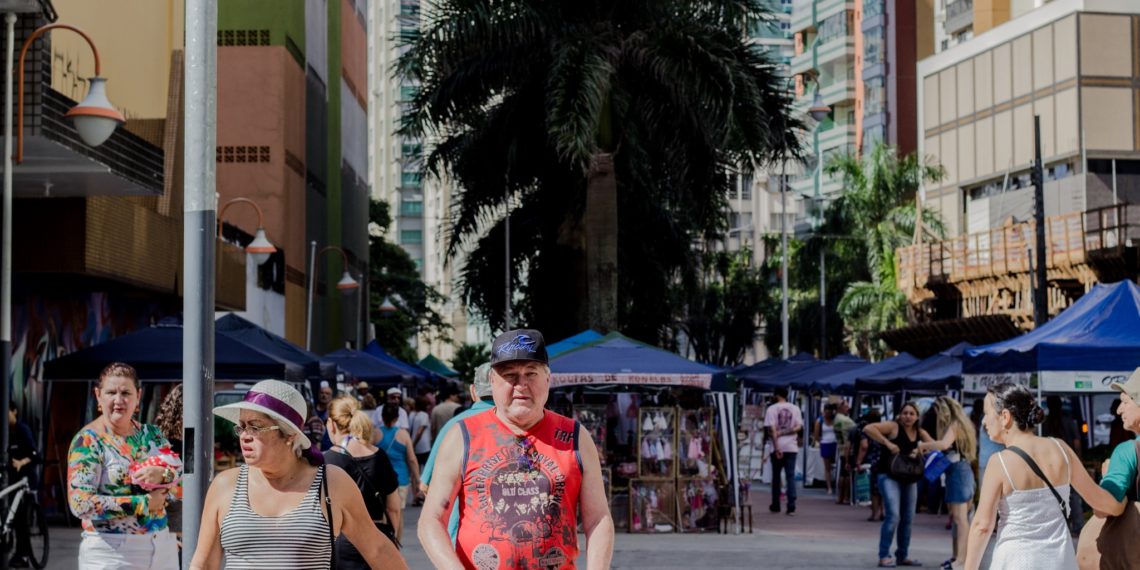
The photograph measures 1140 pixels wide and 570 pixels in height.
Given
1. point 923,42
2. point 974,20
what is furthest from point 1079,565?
point 923,42

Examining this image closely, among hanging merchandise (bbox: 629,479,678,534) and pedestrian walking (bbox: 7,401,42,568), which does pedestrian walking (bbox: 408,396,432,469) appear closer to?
hanging merchandise (bbox: 629,479,678,534)

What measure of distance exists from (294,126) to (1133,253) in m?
22.4

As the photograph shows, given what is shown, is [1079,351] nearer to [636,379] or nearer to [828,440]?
[636,379]

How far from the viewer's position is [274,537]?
5641mm

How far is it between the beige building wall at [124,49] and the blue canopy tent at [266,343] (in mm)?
3240

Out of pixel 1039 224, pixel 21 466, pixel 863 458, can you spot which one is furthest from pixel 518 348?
pixel 1039 224

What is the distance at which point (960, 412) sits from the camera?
1725cm

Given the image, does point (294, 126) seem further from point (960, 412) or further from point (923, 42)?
point (923, 42)

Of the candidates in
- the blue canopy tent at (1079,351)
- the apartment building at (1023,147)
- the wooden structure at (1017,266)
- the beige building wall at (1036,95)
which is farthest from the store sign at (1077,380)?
the beige building wall at (1036,95)

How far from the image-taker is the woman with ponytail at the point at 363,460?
1066cm

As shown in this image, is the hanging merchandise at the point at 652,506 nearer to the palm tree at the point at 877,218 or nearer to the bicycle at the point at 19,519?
the bicycle at the point at 19,519

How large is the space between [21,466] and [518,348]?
43.5 ft

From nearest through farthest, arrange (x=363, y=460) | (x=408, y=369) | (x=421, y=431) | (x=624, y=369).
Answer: (x=363, y=460) < (x=624, y=369) < (x=421, y=431) < (x=408, y=369)

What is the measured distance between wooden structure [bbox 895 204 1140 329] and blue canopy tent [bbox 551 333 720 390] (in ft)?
86.5
